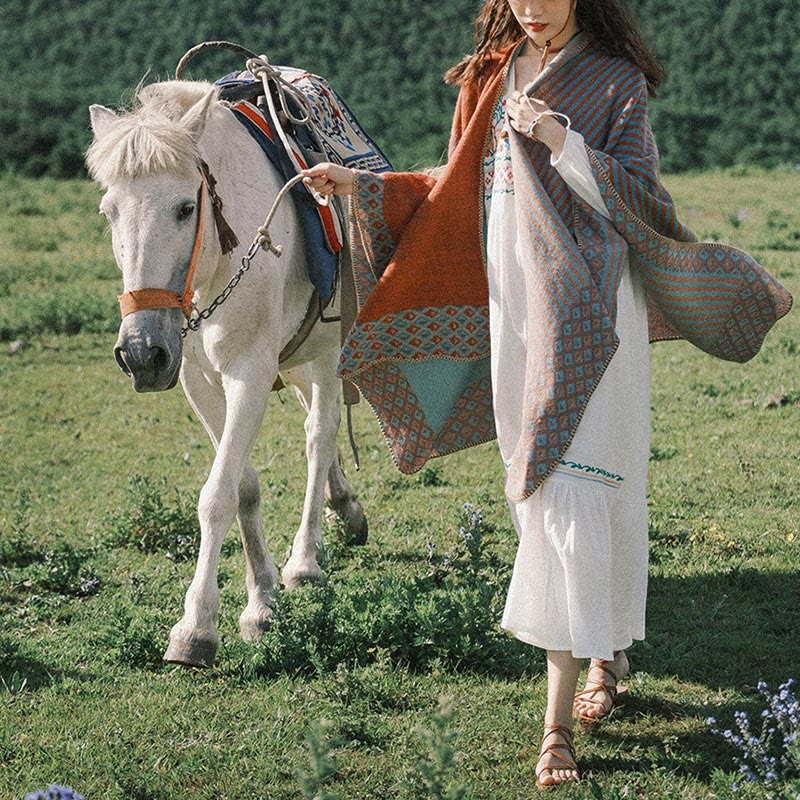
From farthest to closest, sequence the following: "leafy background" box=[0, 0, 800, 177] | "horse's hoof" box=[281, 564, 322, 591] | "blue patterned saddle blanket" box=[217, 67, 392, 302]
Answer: "leafy background" box=[0, 0, 800, 177]
"horse's hoof" box=[281, 564, 322, 591]
"blue patterned saddle blanket" box=[217, 67, 392, 302]

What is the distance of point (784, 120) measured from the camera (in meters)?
18.9

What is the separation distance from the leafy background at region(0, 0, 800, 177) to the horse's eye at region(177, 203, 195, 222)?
1387 centimetres

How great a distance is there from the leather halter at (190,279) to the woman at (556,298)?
444 mm

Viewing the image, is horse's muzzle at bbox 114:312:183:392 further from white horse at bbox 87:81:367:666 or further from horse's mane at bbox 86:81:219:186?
horse's mane at bbox 86:81:219:186

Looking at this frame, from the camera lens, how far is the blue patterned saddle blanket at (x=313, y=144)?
14.9 feet

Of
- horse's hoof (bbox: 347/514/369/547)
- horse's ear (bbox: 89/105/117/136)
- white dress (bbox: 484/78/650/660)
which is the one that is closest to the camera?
white dress (bbox: 484/78/650/660)

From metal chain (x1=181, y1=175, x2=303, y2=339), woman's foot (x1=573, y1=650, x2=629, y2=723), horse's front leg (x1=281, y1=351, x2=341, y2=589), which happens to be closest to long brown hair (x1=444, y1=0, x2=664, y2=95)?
metal chain (x1=181, y1=175, x2=303, y2=339)

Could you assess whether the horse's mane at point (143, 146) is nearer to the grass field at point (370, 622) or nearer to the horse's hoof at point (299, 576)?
the grass field at point (370, 622)

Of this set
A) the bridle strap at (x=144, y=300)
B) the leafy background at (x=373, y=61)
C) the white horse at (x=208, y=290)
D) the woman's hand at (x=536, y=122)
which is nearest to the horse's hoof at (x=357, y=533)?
the white horse at (x=208, y=290)

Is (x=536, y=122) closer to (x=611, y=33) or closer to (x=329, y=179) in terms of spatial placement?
(x=611, y=33)

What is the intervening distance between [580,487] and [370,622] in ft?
3.71

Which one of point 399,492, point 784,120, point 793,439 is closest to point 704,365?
point 793,439

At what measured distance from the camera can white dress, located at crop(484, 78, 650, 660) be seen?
3.21 meters

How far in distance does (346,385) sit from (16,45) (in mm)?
19797
